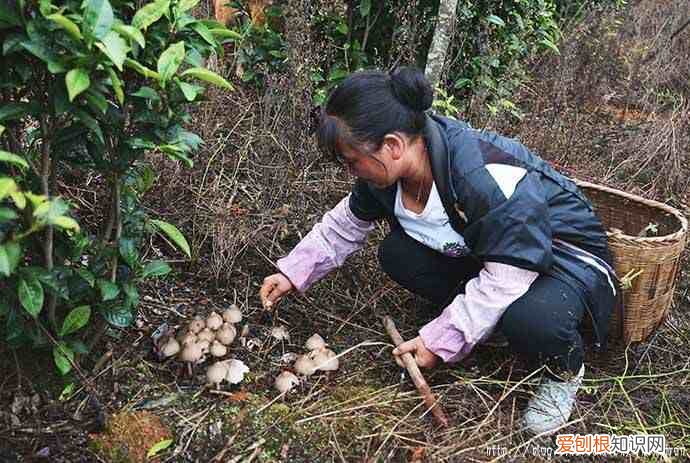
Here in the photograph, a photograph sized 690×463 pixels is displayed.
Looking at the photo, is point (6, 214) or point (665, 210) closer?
point (6, 214)

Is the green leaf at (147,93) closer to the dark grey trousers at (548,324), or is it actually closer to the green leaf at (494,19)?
the dark grey trousers at (548,324)

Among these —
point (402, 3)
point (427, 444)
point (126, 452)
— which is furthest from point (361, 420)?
point (402, 3)

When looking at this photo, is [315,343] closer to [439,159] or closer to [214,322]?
[214,322]

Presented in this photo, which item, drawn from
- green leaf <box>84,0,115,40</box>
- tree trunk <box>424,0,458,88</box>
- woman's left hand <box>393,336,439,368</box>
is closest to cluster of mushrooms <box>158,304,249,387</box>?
woman's left hand <box>393,336,439,368</box>

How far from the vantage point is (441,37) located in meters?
3.37

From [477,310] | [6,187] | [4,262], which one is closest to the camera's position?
[6,187]

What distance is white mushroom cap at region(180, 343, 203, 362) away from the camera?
2.16m

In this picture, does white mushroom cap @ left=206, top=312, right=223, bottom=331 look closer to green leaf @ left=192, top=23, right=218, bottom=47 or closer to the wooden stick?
the wooden stick

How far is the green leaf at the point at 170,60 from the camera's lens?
1.55 m

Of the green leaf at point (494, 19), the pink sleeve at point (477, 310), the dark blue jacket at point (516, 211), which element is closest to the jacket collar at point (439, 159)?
the dark blue jacket at point (516, 211)

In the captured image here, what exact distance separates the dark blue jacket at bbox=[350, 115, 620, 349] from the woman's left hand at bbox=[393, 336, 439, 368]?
32 centimetres

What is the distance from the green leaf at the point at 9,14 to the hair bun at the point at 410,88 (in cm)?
97

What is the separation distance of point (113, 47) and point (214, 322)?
1.12 m

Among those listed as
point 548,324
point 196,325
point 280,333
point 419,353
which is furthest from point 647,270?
point 196,325
